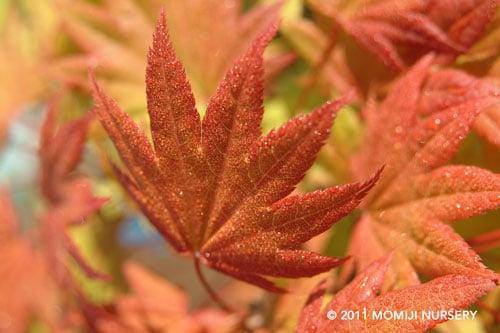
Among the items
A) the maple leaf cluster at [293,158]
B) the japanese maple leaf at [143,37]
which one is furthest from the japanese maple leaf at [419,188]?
the japanese maple leaf at [143,37]

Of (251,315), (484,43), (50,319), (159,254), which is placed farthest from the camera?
(159,254)

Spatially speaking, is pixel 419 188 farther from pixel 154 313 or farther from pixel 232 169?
pixel 154 313

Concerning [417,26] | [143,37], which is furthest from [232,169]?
[143,37]

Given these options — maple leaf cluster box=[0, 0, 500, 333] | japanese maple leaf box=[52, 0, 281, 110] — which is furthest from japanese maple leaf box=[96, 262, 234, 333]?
japanese maple leaf box=[52, 0, 281, 110]

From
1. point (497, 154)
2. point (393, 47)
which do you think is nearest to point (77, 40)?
point (393, 47)

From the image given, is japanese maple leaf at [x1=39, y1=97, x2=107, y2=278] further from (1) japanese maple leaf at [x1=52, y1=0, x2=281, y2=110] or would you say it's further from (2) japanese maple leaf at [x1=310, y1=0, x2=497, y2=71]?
(2) japanese maple leaf at [x1=310, y1=0, x2=497, y2=71]

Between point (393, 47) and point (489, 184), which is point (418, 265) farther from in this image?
point (393, 47)

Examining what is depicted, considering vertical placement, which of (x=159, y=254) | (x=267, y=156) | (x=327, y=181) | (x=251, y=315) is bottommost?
(x=159, y=254)
